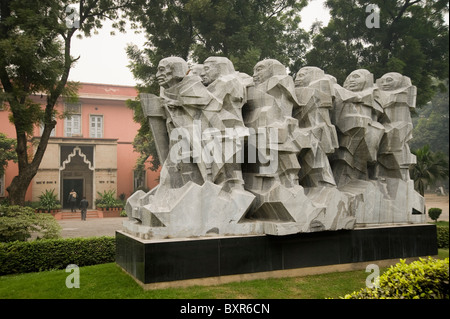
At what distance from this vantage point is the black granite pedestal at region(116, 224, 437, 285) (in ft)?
18.8

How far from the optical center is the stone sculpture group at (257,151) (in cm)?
630

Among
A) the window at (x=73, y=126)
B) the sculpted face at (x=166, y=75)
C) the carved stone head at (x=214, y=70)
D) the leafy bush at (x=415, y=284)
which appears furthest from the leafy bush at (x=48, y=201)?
the leafy bush at (x=415, y=284)

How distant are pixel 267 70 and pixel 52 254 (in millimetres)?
5567

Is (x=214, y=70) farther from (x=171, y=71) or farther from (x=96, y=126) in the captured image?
(x=96, y=126)

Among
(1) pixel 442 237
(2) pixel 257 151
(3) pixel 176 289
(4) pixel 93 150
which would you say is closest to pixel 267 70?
(2) pixel 257 151

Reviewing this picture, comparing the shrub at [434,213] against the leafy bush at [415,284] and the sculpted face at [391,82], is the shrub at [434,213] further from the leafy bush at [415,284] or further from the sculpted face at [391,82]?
the leafy bush at [415,284]

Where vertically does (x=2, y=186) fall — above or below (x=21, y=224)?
above

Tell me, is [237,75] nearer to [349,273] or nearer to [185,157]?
[185,157]

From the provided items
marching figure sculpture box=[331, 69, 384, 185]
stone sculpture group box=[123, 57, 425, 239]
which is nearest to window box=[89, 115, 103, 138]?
stone sculpture group box=[123, 57, 425, 239]

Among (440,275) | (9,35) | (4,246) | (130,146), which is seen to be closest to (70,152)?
(130,146)

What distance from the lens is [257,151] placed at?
22.5 feet

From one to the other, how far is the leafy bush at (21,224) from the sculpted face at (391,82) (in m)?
7.73

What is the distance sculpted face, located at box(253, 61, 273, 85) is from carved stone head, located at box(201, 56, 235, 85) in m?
0.68
